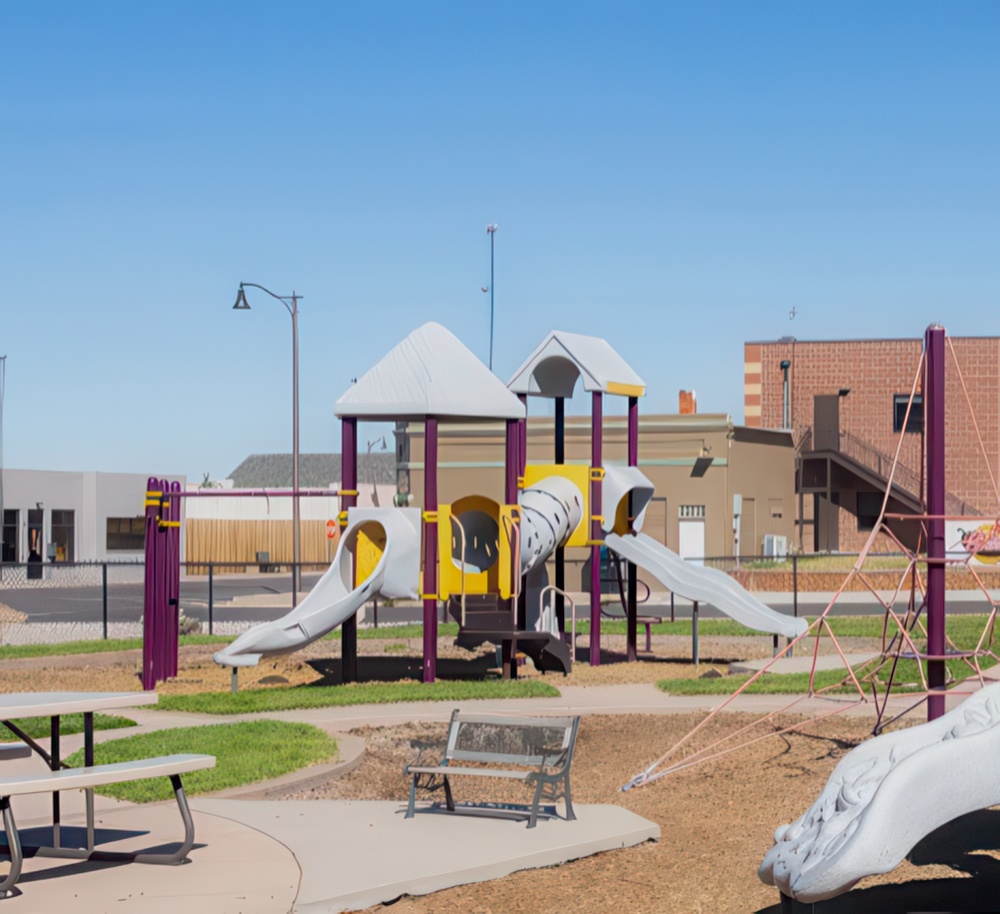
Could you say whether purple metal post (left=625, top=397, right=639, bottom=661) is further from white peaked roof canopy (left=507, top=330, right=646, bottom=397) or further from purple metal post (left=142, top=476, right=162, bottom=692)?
purple metal post (left=142, top=476, right=162, bottom=692)

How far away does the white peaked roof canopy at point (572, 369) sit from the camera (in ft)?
67.2

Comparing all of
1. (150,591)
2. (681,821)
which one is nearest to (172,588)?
(150,591)

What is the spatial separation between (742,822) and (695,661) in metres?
10.8

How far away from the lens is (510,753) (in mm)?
9461

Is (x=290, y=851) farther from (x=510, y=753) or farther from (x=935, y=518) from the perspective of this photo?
(x=935, y=518)

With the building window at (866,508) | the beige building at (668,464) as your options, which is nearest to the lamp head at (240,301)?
the beige building at (668,464)

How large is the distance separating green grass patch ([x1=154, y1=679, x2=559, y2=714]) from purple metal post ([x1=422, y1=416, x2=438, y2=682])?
0.60 metres

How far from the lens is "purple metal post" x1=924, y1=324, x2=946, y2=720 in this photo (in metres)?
10.4

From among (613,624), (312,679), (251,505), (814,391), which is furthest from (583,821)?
(251,505)

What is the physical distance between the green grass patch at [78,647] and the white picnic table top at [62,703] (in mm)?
13401

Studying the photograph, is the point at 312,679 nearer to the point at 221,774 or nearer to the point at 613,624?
the point at 221,774

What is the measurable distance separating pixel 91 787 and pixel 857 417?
46.0 meters

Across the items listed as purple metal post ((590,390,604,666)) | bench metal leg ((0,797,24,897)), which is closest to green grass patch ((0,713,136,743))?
bench metal leg ((0,797,24,897))

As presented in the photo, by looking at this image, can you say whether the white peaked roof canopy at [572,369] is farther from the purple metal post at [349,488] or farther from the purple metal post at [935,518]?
the purple metal post at [935,518]
